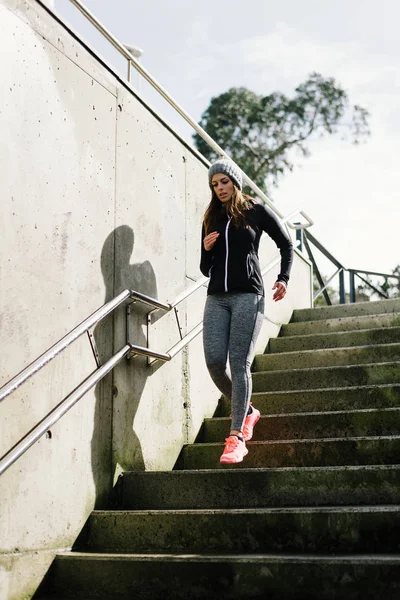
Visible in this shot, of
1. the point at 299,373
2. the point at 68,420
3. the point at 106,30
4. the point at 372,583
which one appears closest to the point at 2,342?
the point at 68,420

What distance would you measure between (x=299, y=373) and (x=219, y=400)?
2.08 feet

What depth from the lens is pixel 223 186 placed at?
418 centimetres

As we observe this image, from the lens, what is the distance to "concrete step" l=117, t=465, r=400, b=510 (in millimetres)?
3383

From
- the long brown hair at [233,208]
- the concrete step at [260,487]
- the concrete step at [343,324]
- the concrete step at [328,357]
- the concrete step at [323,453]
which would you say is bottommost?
the concrete step at [260,487]

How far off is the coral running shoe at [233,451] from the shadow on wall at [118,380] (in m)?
0.66

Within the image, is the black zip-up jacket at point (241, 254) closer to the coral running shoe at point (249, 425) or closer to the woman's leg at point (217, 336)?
the woman's leg at point (217, 336)

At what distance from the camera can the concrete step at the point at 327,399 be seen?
4.66 m

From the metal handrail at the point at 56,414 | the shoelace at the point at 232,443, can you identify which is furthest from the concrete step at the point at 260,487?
the metal handrail at the point at 56,414

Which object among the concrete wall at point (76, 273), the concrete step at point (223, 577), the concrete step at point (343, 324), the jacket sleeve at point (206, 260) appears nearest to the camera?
the concrete step at point (223, 577)

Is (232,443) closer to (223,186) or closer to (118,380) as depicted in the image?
(118,380)

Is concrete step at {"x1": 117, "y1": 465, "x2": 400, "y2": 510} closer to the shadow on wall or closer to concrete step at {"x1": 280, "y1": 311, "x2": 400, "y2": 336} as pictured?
the shadow on wall

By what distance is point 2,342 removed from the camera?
3.14 m

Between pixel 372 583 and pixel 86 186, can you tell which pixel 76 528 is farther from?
pixel 86 186

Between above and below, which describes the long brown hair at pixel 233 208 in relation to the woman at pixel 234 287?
above
